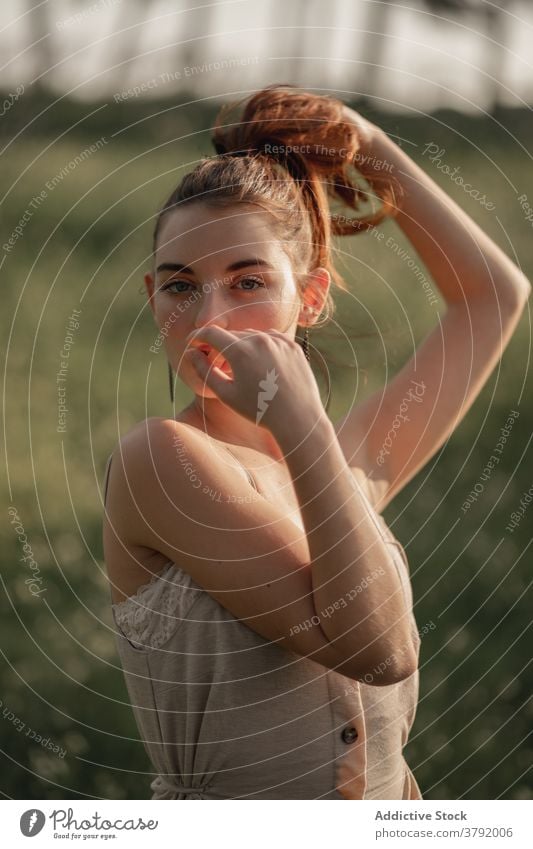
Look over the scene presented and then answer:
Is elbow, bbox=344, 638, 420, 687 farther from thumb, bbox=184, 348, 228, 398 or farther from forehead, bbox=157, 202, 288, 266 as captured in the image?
forehead, bbox=157, 202, 288, 266

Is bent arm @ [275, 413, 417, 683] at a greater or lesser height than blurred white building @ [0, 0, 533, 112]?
lesser

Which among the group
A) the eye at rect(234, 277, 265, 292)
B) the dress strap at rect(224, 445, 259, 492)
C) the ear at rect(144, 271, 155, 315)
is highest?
the ear at rect(144, 271, 155, 315)

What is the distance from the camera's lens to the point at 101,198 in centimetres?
342

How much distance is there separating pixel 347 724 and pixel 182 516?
0.72 feet

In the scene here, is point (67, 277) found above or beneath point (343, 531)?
above

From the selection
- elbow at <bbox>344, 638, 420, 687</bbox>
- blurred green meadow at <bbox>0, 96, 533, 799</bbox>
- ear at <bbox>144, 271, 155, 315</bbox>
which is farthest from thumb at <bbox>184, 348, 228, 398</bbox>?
blurred green meadow at <bbox>0, 96, 533, 799</bbox>

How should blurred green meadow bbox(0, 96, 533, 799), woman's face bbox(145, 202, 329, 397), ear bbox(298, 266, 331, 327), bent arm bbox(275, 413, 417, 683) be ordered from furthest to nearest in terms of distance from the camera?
Answer: 1. blurred green meadow bbox(0, 96, 533, 799)
2. ear bbox(298, 266, 331, 327)
3. woman's face bbox(145, 202, 329, 397)
4. bent arm bbox(275, 413, 417, 683)

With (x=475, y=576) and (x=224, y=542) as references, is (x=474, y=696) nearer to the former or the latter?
(x=475, y=576)

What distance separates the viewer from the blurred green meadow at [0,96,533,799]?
1.88m

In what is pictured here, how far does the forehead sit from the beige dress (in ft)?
0.67

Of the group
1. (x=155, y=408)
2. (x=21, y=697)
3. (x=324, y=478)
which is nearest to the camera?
(x=324, y=478)
